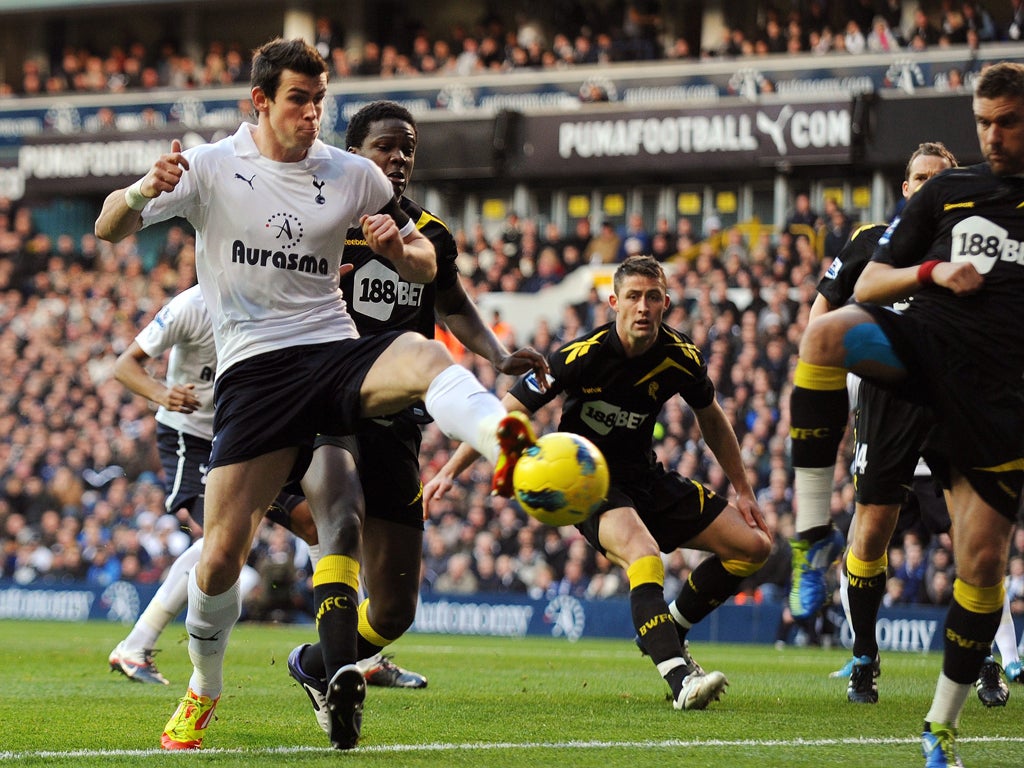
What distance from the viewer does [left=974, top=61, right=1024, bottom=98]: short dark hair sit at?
211 inches

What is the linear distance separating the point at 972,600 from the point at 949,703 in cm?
36

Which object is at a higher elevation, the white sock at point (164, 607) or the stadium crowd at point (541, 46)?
the stadium crowd at point (541, 46)

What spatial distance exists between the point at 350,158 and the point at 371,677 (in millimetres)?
4173

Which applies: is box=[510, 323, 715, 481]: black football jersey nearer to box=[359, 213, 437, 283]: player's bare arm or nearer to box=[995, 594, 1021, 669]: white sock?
box=[359, 213, 437, 283]: player's bare arm

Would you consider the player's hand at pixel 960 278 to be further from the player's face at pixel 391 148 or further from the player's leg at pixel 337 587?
the player's face at pixel 391 148

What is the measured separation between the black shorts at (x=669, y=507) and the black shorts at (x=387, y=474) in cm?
147

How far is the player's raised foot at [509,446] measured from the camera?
16.4 ft

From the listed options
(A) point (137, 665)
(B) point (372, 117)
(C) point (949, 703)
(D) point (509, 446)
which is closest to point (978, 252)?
(C) point (949, 703)

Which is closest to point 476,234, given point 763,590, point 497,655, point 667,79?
point 667,79

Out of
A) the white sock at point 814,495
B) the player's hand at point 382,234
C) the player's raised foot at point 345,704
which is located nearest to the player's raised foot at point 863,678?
the white sock at point 814,495

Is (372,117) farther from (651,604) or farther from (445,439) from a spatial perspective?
(445,439)

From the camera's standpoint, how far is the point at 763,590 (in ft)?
55.8

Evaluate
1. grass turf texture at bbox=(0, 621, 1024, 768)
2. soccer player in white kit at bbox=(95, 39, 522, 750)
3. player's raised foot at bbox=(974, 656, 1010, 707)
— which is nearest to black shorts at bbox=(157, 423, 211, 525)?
grass turf texture at bbox=(0, 621, 1024, 768)

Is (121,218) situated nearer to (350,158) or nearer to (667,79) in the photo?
(350,158)
